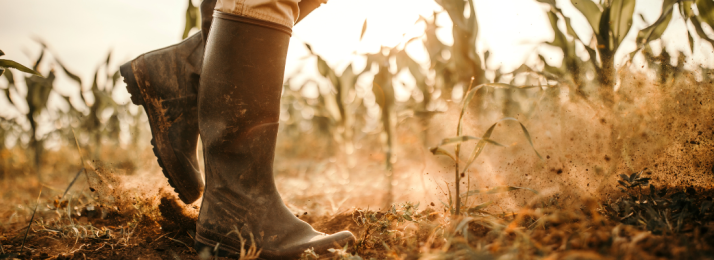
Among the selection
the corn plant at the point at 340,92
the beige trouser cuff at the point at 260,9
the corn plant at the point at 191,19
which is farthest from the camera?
the corn plant at the point at 340,92

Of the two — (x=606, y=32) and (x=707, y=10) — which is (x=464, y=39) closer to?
(x=606, y=32)

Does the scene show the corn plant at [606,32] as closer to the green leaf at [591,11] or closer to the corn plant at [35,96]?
the green leaf at [591,11]

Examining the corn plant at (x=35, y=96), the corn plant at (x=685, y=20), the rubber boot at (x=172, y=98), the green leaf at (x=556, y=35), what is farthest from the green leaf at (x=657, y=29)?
the corn plant at (x=35, y=96)

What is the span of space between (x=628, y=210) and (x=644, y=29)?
Result: 2.76 ft

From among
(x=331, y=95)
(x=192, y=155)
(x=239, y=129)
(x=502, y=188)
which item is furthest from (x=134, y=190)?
(x=502, y=188)

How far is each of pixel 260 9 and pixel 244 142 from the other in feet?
1.07

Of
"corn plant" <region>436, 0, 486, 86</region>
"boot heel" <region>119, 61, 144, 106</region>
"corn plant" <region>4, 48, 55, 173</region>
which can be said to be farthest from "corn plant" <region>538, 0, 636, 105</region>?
"corn plant" <region>4, 48, 55, 173</region>

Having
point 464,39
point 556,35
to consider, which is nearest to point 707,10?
point 556,35

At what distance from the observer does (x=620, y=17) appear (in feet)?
4.05

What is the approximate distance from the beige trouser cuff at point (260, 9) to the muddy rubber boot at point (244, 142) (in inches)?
0.5

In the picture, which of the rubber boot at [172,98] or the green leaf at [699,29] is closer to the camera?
the rubber boot at [172,98]

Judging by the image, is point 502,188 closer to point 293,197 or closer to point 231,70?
Answer: point 231,70

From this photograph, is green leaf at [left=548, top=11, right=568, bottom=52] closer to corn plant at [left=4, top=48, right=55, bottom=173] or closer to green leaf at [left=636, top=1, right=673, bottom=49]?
green leaf at [left=636, top=1, right=673, bottom=49]

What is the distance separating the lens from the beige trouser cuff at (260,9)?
0.84m
